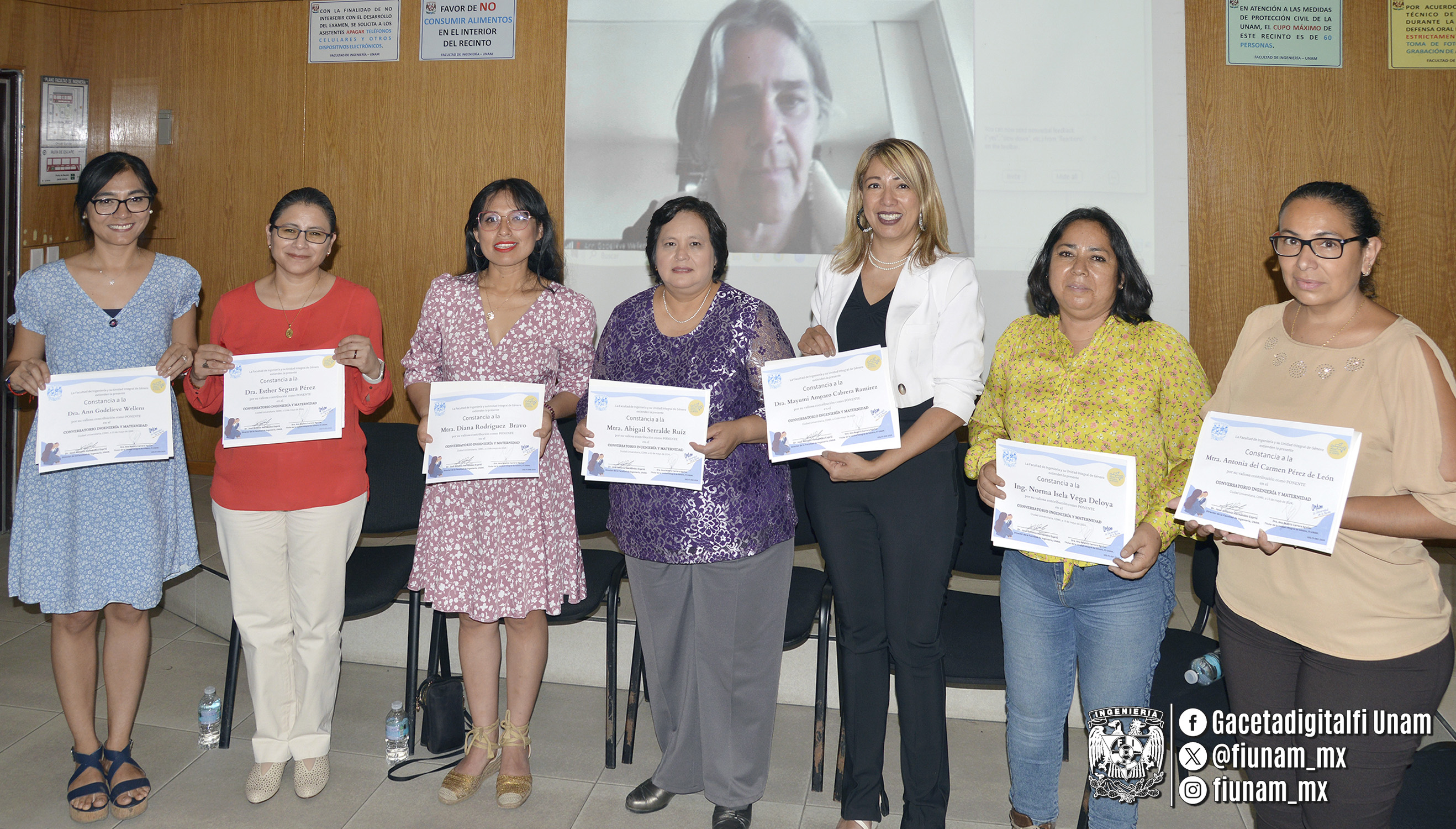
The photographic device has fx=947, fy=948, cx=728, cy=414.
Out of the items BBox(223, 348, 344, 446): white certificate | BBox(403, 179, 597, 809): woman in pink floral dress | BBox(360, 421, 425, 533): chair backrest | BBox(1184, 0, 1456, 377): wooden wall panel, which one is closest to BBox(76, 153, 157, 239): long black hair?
BBox(223, 348, 344, 446): white certificate

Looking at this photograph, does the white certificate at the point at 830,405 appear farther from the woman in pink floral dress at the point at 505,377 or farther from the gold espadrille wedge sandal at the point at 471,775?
the gold espadrille wedge sandal at the point at 471,775

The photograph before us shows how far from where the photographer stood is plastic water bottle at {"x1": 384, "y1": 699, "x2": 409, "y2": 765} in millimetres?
3090

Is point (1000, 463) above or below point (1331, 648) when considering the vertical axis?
above

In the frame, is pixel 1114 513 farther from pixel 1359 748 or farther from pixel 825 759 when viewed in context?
Result: pixel 825 759

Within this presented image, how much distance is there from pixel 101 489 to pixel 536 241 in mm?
1435

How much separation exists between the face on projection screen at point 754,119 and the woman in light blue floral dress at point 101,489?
2.60m

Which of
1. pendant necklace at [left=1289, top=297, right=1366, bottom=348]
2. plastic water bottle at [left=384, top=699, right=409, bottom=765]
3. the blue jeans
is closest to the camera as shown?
pendant necklace at [left=1289, top=297, right=1366, bottom=348]

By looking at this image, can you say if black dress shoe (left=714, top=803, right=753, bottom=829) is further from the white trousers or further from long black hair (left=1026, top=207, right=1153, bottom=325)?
long black hair (left=1026, top=207, right=1153, bottom=325)

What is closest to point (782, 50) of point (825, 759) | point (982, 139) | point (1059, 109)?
point (982, 139)

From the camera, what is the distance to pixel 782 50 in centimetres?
489

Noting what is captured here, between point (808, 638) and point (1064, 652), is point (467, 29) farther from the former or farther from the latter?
point (1064, 652)

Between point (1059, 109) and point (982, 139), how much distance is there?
39cm

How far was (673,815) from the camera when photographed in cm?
284

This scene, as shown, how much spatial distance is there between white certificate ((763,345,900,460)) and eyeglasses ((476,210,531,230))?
852mm
